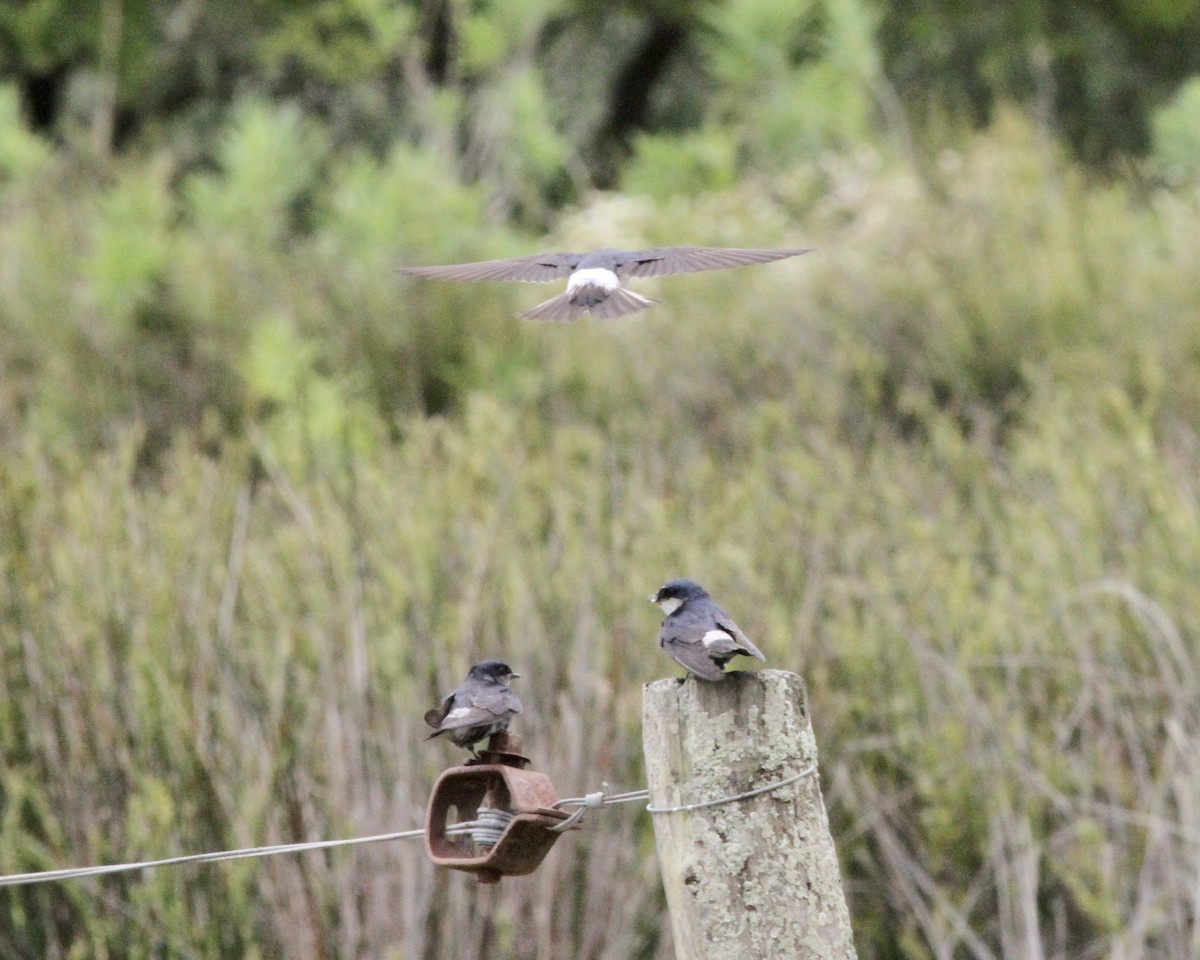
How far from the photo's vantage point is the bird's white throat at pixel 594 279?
2.05 m

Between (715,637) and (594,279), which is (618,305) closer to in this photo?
(594,279)

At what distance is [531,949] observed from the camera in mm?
2932

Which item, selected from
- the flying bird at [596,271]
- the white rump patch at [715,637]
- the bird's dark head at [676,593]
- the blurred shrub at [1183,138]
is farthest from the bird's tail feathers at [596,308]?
the blurred shrub at [1183,138]

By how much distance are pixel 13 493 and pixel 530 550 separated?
108 centimetres

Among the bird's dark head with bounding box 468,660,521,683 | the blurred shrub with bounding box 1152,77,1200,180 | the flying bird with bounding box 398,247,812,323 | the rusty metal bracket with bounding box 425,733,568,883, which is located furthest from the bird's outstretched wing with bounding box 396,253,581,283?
the blurred shrub with bounding box 1152,77,1200,180

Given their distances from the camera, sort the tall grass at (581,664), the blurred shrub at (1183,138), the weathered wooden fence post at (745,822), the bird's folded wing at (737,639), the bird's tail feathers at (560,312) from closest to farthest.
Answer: the bird's folded wing at (737,639) < the weathered wooden fence post at (745,822) < the bird's tail feathers at (560,312) < the tall grass at (581,664) < the blurred shrub at (1183,138)

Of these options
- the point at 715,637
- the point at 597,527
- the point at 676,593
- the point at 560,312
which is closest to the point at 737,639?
the point at 715,637

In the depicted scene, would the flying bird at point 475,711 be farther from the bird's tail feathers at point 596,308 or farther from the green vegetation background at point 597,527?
the green vegetation background at point 597,527

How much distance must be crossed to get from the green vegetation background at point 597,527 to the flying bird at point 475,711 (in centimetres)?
104

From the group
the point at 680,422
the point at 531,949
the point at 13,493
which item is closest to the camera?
the point at 531,949

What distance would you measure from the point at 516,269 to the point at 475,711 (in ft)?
2.04

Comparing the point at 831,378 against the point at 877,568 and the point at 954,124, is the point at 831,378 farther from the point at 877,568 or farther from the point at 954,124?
the point at 954,124

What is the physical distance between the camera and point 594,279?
206 centimetres

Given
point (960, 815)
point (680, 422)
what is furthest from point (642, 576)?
point (680, 422)
